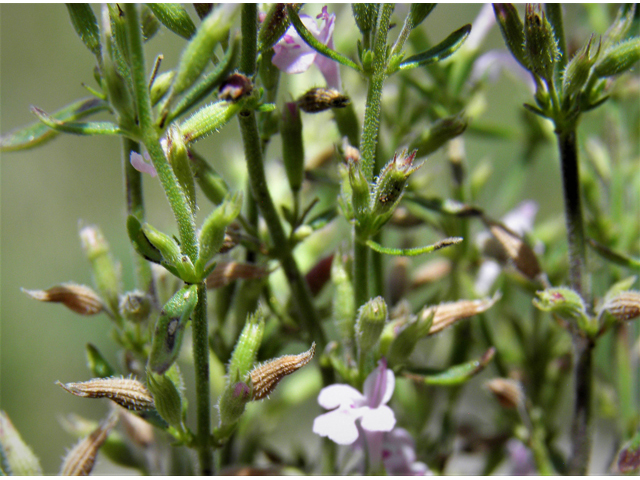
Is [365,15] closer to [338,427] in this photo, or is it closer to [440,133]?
[440,133]

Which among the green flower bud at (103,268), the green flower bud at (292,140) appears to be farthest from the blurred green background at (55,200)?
the green flower bud at (292,140)

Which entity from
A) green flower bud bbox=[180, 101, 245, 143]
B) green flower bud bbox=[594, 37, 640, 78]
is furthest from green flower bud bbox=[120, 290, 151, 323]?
green flower bud bbox=[594, 37, 640, 78]

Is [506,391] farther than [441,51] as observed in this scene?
Yes

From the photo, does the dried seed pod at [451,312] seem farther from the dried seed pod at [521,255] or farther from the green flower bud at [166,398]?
the green flower bud at [166,398]

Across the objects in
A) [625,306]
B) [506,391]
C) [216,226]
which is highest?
[216,226]

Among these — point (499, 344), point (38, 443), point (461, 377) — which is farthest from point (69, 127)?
point (38, 443)

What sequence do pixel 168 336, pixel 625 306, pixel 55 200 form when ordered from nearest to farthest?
pixel 168 336 → pixel 625 306 → pixel 55 200

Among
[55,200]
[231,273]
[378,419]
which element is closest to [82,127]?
[231,273]
